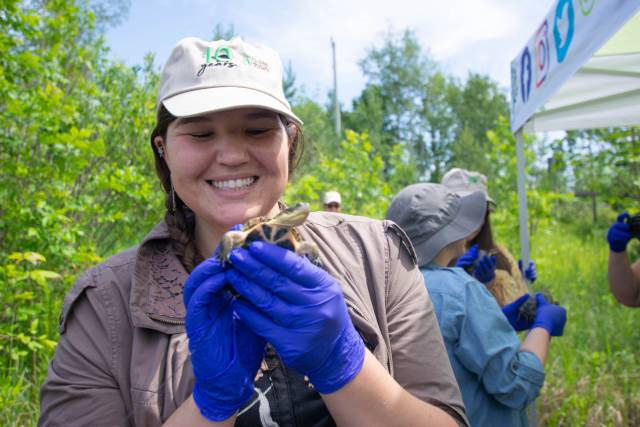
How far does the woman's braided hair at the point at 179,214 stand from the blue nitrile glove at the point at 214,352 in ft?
1.19

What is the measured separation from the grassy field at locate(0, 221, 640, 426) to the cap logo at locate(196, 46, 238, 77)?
9.32 feet

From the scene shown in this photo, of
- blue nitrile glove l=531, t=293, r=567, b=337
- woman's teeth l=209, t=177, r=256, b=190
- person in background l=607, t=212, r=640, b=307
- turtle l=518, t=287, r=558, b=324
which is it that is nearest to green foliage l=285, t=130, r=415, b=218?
person in background l=607, t=212, r=640, b=307

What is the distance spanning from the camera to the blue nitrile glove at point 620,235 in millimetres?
3465

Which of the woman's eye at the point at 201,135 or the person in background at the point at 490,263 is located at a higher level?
the woman's eye at the point at 201,135

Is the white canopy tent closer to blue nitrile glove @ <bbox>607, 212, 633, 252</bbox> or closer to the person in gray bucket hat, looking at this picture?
blue nitrile glove @ <bbox>607, 212, 633, 252</bbox>

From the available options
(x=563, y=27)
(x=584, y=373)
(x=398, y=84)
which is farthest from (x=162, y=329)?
(x=398, y=84)

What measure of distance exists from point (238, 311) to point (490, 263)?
284 centimetres

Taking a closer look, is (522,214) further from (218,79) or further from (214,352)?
(214,352)

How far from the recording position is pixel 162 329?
4.30 ft

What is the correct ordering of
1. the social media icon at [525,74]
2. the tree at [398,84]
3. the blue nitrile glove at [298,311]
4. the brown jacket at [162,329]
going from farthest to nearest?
the tree at [398,84], the social media icon at [525,74], the brown jacket at [162,329], the blue nitrile glove at [298,311]

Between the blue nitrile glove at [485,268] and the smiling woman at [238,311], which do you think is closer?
the smiling woman at [238,311]

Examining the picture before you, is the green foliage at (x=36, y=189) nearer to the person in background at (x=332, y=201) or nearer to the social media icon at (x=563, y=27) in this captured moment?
the social media icon at (x=563, y=27)

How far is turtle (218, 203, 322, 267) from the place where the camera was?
3.81 ft

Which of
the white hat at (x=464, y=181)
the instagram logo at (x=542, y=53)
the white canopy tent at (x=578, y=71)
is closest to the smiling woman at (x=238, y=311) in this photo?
the white canopy tent at (x=578, y=71)
